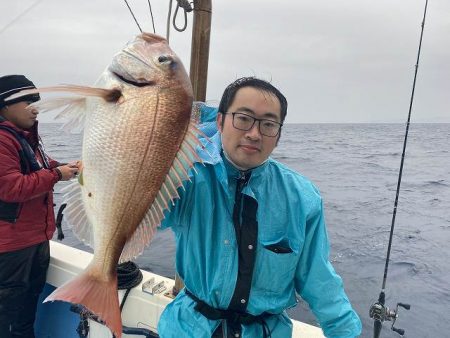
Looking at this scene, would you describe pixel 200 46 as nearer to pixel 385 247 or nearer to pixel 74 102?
pixel 74 102

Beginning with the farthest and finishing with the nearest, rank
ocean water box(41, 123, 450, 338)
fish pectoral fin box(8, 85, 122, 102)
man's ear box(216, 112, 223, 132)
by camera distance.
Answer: ocean water box(41, 123, 450, 338) < man's ear box(216, 112, 223, 132) < fish pectoral fin box(8, 85, 122, 102)

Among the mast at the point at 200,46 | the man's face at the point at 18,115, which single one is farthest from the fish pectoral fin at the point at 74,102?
the man's face at the point at 18,115

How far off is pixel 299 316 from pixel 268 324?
146 inches

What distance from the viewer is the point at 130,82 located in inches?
59.6

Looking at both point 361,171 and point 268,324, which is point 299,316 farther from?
point 361,171

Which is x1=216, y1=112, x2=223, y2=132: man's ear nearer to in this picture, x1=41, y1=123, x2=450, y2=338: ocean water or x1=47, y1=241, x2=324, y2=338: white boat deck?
x1=41, y1=123, x2=450, y2=338: ocean water

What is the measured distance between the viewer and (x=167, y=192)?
1589 millimetres

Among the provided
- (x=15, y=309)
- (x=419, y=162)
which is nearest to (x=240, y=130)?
(x=15, y=309)

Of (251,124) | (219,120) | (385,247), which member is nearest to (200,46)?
(219,120)

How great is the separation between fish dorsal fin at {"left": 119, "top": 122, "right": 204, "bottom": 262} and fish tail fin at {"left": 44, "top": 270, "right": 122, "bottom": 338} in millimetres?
131

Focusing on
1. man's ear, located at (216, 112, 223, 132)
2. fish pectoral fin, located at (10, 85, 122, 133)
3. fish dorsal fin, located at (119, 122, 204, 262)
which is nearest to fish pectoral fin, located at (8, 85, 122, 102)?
fish pectoral fin, located at (10, 85, 122, 133)

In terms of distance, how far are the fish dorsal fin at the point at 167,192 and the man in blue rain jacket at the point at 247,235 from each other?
0.27 meters

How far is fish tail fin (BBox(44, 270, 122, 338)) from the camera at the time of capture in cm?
155

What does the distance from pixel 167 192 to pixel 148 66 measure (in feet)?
1.65
